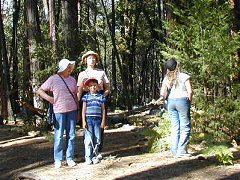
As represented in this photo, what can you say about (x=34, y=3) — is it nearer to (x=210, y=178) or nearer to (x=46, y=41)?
(x=46, y=41)

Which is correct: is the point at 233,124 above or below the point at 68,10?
below

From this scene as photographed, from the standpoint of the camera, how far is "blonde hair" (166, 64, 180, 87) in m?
7.83

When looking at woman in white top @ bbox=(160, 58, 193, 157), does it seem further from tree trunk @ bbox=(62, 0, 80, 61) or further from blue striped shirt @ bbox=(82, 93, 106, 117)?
tree trunk @ bbox=(62, 0, 80, 61)

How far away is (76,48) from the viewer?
14055 millimetres

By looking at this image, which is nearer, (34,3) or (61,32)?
(61,32)

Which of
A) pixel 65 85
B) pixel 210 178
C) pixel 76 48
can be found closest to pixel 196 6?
pixel 65 85

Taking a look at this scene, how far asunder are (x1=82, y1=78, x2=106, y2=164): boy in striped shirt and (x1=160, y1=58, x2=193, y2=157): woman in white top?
1158mm

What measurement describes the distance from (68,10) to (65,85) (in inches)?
293

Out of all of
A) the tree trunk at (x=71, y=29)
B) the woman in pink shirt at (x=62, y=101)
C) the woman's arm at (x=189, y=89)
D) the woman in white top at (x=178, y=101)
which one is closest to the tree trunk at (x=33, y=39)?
the tree trunk at (x=71, y=29)

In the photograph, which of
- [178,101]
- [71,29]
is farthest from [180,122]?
[71,29]

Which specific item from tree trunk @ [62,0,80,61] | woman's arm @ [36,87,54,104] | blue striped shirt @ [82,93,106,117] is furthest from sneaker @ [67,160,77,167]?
tree trunk @ [62,0,80,61]

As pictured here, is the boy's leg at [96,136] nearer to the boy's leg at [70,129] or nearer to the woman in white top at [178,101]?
the boy's leg at [70,129]

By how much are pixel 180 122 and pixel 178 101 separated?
0.39 meters

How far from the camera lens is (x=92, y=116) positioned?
7.93 m
